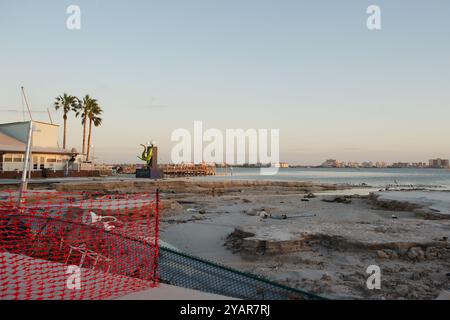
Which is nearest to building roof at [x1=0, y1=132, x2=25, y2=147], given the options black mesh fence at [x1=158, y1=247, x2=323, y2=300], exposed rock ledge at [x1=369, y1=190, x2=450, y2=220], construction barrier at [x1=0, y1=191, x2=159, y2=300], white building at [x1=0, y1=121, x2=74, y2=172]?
white building at [x1=0, y1=121, x2=74, y2=172]

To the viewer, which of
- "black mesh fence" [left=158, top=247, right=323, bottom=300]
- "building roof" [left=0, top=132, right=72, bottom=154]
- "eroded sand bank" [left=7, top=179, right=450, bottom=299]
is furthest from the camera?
"building roof" [left=0, top=132, right=72, bottom=154]

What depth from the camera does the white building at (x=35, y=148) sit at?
40938 millimetres

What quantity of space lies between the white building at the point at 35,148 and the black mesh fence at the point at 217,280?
131ft

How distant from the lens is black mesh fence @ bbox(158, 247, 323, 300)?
6.30 meters

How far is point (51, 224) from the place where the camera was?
30.1 feet

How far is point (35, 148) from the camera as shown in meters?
43.7

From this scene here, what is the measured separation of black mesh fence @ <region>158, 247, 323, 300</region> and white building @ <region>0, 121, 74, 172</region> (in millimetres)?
39971

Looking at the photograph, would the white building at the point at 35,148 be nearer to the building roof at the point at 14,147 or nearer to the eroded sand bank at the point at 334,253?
the building roof at the point at 14,147

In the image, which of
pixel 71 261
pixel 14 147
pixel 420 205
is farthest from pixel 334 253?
pixel 14 147

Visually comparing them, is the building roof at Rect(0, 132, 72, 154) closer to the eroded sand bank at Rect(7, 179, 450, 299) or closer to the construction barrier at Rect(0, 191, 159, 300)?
the eroded sand bank at Rect(7, 179, 450, 299)

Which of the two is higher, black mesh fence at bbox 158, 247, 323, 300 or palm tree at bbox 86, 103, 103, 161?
palm tree at bbox 86, 103, 103, 161

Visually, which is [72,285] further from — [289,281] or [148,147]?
[148,147]
